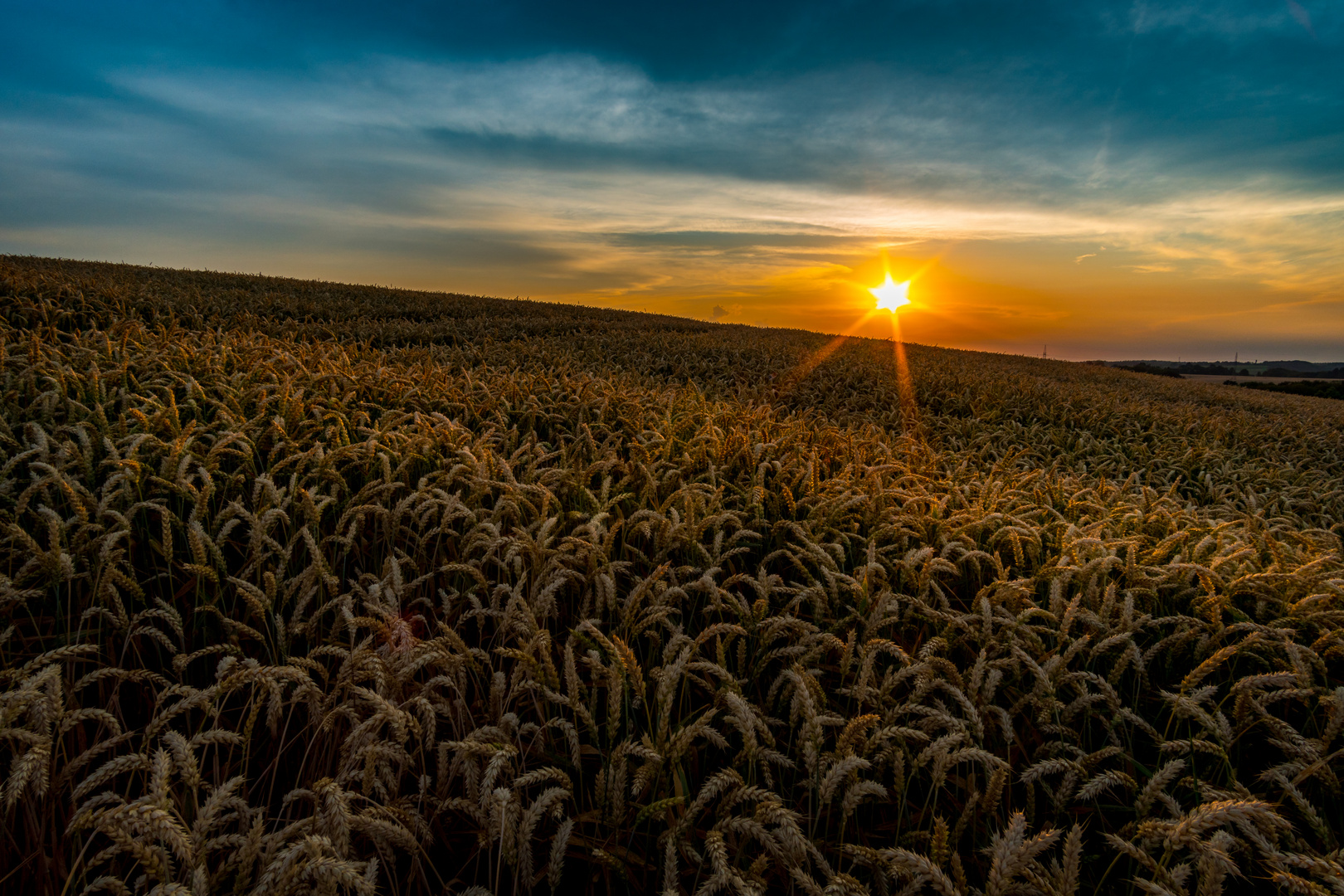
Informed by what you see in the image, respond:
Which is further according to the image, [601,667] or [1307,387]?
[1307,387]

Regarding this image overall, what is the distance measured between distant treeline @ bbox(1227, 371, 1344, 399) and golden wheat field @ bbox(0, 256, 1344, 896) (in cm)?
4148

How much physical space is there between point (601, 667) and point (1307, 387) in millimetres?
51735

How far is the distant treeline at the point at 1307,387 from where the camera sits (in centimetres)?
3366

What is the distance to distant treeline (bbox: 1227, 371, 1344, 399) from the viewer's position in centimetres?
3366

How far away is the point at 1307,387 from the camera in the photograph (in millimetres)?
36438

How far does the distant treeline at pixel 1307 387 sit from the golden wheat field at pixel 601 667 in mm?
41480

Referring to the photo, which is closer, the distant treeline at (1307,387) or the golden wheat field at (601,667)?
the golden wheat field at (601,667)

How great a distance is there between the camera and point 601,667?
2.13 metres

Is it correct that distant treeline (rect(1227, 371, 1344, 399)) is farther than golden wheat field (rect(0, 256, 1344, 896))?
Yes

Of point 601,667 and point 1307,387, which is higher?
point 1307,387

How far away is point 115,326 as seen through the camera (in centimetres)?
614

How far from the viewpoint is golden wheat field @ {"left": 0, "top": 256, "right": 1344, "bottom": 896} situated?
5.92 feet

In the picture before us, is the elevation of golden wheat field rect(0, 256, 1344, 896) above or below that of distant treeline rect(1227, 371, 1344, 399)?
below

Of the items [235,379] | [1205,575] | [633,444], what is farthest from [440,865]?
[235,379]
